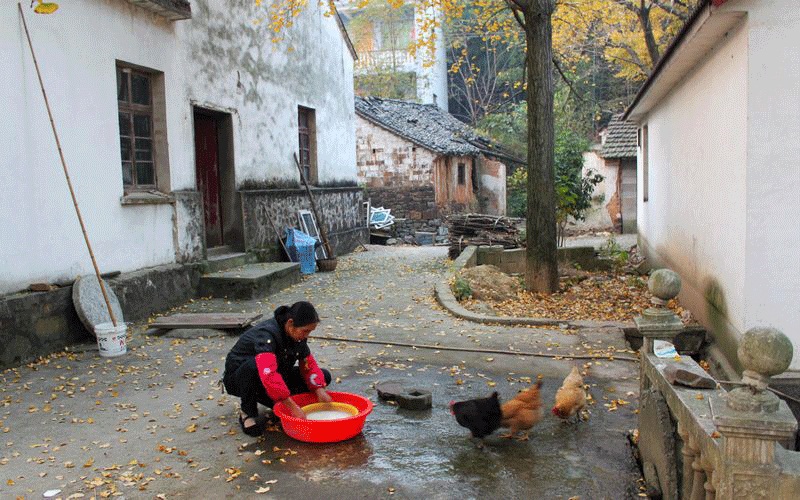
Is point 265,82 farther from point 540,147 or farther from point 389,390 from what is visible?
point 389,390

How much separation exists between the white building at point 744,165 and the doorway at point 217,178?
24.3 feet

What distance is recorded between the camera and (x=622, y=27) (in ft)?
66.9

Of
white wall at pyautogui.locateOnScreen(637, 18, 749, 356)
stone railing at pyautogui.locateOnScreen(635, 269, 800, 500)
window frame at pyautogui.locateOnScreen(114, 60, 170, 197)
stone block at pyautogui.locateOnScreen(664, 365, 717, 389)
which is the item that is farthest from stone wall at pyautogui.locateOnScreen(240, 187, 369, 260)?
stone block at pyautogui.locateOnScreen(664, 365, 717, 389)

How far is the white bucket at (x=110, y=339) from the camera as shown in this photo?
704 cm

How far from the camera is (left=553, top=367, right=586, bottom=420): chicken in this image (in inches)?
188

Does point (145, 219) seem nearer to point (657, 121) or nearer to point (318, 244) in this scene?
point (318, 244)

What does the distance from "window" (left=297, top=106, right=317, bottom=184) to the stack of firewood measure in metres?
3.56

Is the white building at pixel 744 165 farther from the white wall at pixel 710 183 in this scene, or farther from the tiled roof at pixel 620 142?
the tiled roof at pixel 620 142

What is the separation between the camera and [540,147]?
10.1 m

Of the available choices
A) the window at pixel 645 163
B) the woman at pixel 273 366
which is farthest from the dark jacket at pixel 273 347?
the window at pixel 645 163

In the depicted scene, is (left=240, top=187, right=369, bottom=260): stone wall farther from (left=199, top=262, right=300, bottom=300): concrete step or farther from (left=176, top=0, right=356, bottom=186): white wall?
(left=199, top=262, right=300, bottom=300): concrete step

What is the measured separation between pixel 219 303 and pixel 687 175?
22.6ft

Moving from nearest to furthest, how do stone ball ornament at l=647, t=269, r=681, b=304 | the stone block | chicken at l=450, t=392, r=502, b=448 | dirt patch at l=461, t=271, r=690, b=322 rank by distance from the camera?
1. the stone block
2. stone ball ornament at l=647, t=269, r=681, b=304
3. chicken at l=450, t=392, r=502, b=448
4. dirt patch at l=461, t=271, r=690, b=322

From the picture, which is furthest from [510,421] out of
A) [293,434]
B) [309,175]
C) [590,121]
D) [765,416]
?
[590,121]
